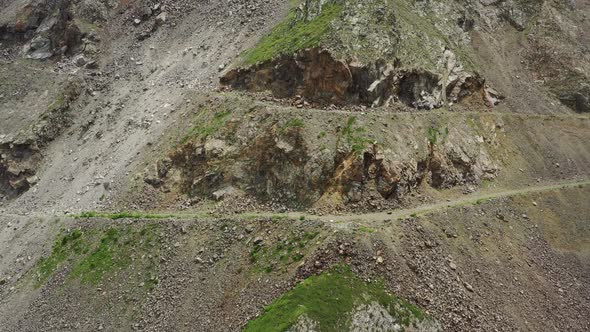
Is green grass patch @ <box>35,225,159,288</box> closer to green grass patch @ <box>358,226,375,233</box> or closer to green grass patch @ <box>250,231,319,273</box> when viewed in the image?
green grass patch @ <box>250,231,319,273</box>

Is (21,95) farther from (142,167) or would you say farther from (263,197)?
(263,197)

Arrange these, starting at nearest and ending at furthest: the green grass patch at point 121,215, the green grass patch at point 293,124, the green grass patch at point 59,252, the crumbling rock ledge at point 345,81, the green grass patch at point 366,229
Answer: the green grass patch at point 366,229 → the green grass patch at point 59,252 → the green grass patch at point 121,215 → the green grass patch at point 293,124 → the crumbling rock ledge at point 345,81

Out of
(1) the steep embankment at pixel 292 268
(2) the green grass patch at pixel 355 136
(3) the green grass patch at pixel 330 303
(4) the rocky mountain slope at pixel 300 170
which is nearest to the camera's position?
(3) the green grass patch at pixel 330 303

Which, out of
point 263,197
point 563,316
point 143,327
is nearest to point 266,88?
point 263,197

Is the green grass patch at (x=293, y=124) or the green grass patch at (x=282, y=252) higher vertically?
the green grass patch at (x=293, y=124)

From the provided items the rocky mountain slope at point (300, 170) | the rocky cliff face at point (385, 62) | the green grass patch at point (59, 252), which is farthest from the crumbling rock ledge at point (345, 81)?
the green grass patch at point (59, 252)

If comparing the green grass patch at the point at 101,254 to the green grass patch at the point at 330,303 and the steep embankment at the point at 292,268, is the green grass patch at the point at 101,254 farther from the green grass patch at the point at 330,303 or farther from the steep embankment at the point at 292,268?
the green grass patch at the point at 330,303

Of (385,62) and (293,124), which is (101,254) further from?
(385,62)
